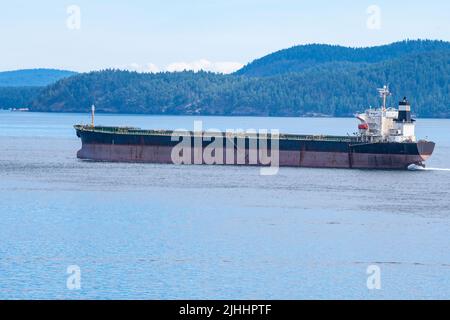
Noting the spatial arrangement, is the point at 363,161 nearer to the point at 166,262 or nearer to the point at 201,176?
the point at 201,176

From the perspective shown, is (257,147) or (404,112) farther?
(257,147)

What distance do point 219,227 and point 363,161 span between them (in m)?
38.8

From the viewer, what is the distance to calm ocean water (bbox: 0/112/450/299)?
44219 mm

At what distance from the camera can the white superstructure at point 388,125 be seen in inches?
3844

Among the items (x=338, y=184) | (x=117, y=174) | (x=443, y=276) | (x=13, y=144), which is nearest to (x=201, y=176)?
(x=117, y=174)

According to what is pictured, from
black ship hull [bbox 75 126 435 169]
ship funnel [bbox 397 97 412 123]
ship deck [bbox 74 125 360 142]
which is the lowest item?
black ship hull [bbox 75 126 435 169]

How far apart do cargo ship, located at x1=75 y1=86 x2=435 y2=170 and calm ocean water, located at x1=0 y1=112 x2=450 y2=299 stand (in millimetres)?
2784

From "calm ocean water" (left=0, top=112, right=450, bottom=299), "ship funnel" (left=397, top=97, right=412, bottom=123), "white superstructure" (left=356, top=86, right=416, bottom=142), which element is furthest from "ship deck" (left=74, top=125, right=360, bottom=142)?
"calm ocean water" (left=0, top=112, right=450, bottom=299)

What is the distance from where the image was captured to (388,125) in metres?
99.4

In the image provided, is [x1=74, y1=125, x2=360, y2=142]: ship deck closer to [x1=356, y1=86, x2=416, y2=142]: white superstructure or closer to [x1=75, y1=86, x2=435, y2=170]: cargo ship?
[x1=75, y1=86, x2=435, y2=170]: cargo ship

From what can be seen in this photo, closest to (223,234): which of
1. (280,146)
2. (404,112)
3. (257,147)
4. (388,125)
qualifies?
(280,146)

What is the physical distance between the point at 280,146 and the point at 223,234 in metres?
41.8

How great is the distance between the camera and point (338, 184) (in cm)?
8512

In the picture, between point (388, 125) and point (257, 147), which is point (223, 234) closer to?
point (257, 147)
